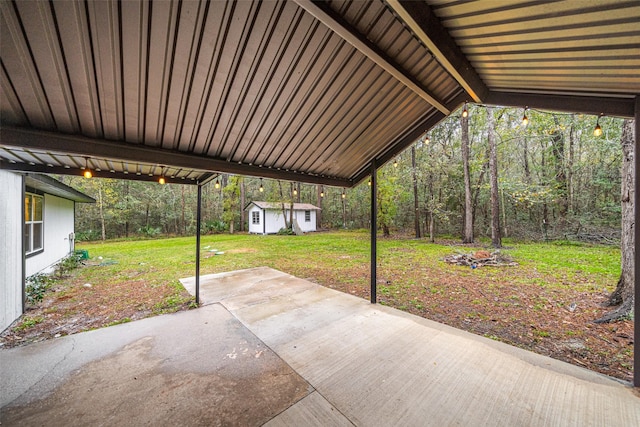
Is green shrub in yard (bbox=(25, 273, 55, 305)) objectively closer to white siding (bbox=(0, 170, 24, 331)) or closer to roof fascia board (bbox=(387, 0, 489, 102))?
white siding (bbox=(0, 170, 24, 331))

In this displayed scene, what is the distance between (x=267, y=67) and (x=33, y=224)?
25.9 ft

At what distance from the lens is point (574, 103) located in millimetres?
2242

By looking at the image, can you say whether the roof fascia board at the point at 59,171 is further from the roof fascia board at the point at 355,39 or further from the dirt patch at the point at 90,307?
the roof fascia board at the point at 355,39

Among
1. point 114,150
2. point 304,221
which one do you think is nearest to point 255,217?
point 304,221

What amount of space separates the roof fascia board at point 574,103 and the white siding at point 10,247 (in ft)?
22.2

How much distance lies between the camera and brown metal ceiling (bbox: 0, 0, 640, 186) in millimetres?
1508

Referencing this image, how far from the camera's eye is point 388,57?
2.11 meters

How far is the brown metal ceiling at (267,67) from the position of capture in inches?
59.4

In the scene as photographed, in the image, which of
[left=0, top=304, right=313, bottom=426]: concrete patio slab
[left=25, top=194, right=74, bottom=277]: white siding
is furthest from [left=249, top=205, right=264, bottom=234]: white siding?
[left=0, top=304, right=313, bottom=426]: concrete patio slab

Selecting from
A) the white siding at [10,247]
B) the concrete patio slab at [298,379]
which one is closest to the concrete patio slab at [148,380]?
the concrete patio slab at [298,379]

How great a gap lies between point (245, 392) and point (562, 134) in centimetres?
1610

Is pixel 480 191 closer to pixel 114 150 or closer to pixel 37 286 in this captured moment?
pixel 114 150

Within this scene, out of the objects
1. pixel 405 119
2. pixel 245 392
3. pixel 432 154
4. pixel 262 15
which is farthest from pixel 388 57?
pixel 432 154

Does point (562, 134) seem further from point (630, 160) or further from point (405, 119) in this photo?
point (405, 119)
